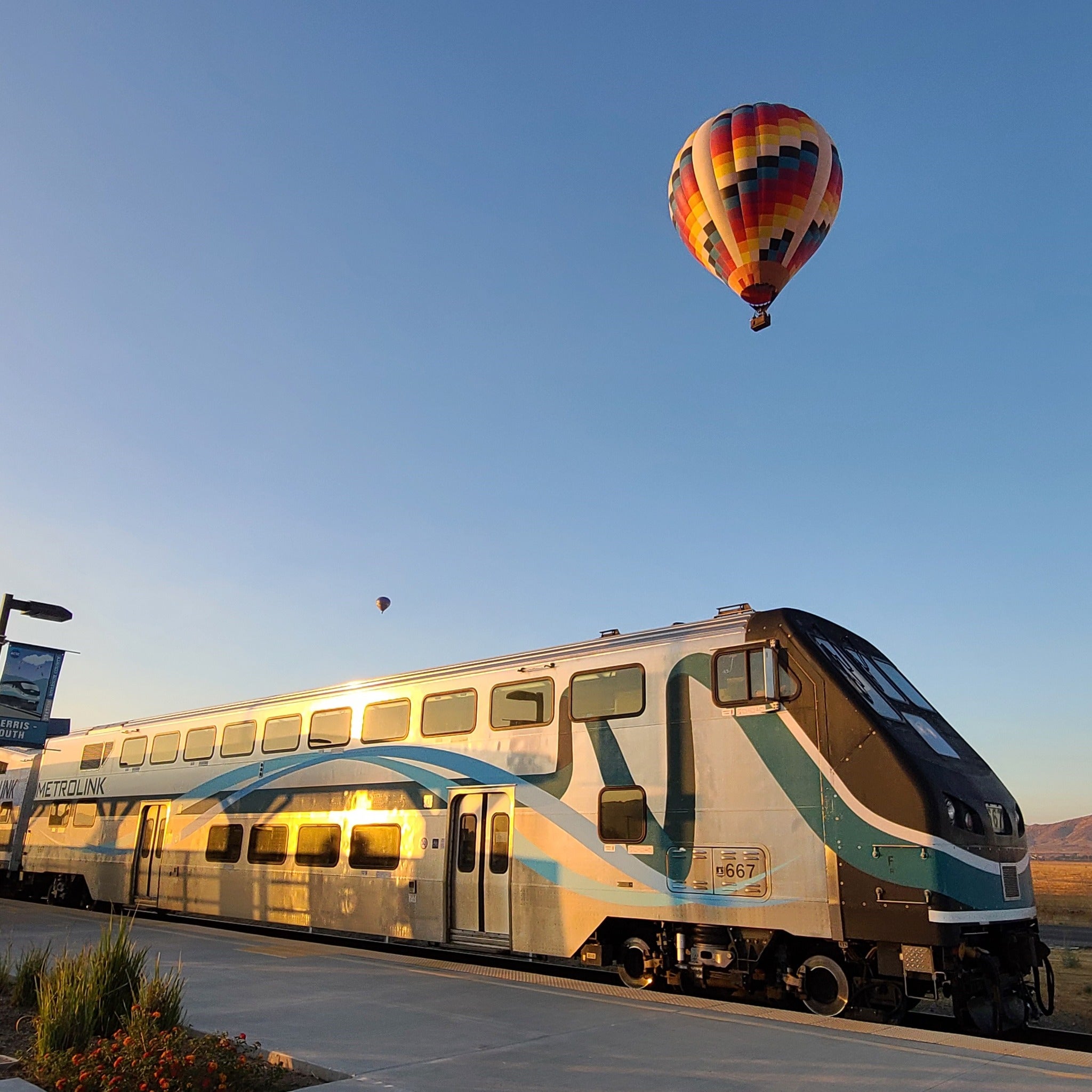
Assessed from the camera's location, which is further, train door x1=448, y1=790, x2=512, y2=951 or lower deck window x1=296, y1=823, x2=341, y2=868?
lower deck window x1=296, y1=823, x2=341, y2=868

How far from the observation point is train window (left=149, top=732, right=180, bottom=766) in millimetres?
19016

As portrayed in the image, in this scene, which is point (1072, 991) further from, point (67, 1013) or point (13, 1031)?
point (13, 1031)

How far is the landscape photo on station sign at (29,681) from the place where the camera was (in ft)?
58.1

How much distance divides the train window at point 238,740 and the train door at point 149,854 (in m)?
2.51

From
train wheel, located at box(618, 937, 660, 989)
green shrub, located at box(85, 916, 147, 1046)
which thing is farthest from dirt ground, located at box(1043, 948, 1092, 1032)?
green shrub, located at box(85, 916, 147, 1046)

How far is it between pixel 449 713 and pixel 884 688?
20.4 feet

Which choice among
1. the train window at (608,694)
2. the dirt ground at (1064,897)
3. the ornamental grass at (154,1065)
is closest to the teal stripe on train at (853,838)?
the train window at (608,694)

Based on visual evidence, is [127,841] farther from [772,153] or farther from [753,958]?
[772,153]

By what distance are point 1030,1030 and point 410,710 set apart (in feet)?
29.5

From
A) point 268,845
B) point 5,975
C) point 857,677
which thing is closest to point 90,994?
point 5,975

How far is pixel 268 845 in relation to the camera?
624 inches

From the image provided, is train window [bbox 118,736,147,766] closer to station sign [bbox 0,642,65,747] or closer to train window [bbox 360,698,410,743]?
station sign [bbox 0,642,65,747]

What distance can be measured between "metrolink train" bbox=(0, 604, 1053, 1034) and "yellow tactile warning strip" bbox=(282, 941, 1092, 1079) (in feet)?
1.61

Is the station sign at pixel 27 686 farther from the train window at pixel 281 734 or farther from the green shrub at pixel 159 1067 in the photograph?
the green shrub at pixel 159 1067
